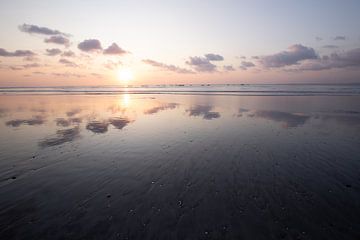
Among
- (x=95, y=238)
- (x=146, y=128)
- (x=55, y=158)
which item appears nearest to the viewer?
(x=95, y=238)

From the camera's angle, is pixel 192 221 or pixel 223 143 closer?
pixel 192 221

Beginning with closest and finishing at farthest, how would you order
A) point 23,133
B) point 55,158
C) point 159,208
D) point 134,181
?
point 159,208 → point 134,181 → point 55,158 → point 23,133

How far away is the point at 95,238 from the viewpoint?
625cm

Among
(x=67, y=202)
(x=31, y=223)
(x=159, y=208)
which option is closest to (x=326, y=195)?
(x=159, y=208)

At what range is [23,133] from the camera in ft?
61.0

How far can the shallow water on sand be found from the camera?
21.9 ft

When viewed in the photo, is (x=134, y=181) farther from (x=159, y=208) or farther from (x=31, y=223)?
(x=31, y=223)

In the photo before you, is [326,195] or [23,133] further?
[23,133]

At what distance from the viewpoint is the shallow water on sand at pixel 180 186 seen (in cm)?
667

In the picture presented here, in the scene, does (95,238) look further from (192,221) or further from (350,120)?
(350,120)

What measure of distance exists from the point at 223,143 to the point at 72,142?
38.3 feet

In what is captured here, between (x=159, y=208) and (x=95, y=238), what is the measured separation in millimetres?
2330

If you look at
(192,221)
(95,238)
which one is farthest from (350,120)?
(95,238)

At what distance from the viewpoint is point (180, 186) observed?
30.5 feet
